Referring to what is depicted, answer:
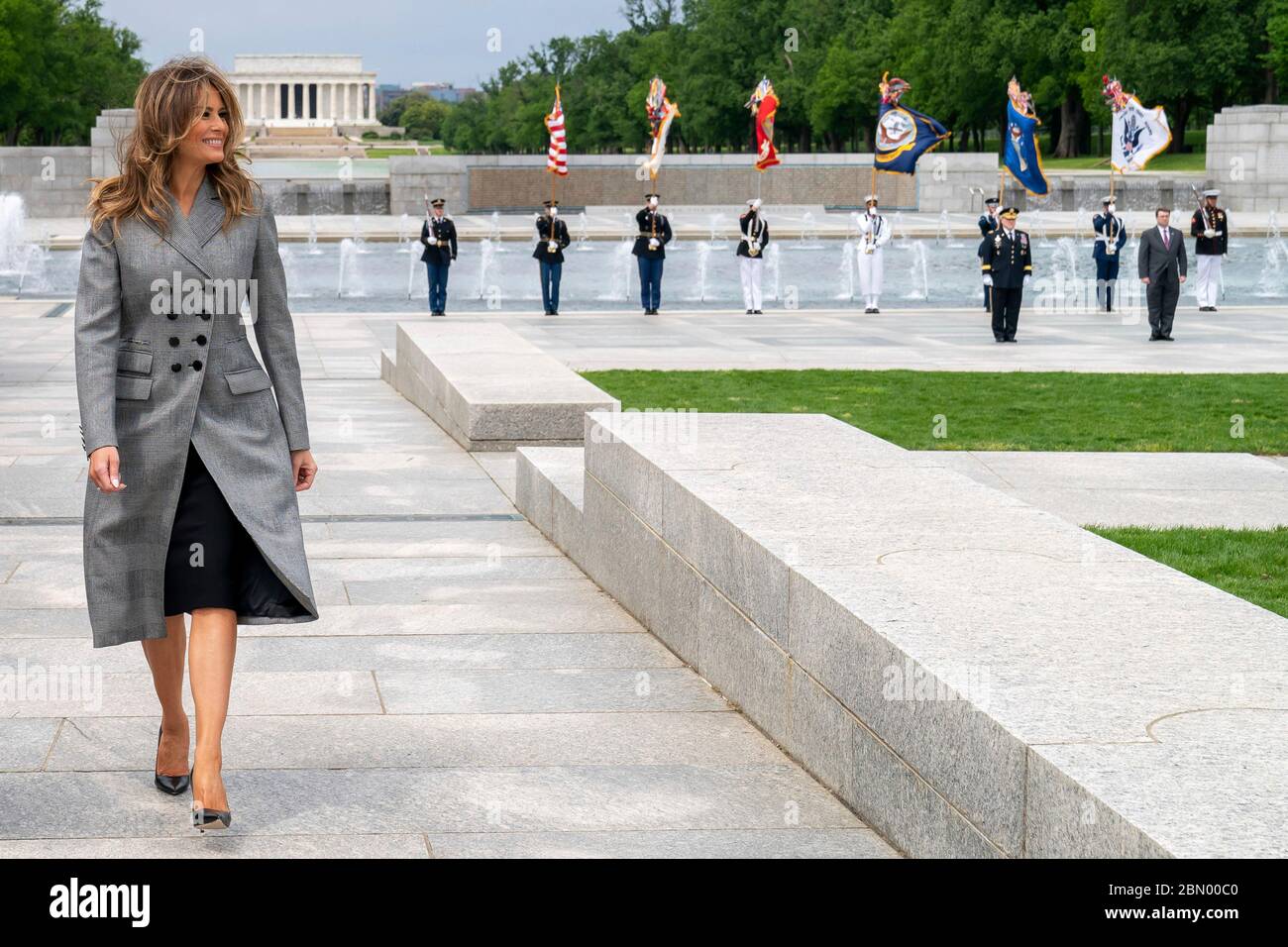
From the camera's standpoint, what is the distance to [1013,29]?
265ft

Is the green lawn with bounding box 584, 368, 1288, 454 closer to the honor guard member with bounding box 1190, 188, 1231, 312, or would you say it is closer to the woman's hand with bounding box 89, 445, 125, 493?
the woman's hand with bounding box 89, 445, 125, 493

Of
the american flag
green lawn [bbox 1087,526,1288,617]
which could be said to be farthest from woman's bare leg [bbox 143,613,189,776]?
the american flag

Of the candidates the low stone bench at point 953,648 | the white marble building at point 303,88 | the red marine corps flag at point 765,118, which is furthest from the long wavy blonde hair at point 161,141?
the white marble building at point 303,88

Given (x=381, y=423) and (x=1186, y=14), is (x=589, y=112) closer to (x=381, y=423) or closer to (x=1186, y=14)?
(x=1186, y=14)

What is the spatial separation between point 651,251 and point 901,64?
221 feet

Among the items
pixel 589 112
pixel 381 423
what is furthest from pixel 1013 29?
pixel 381 423

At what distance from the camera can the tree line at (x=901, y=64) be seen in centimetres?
7544

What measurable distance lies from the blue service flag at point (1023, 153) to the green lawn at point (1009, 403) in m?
12.2

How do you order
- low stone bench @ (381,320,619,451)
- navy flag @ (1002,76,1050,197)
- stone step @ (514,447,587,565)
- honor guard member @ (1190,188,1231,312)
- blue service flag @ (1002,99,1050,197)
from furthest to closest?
blue service flag @ (1002,99,1050,197), navy flag @ (1002,76,1050,197), honor guard member @ (1190,188,1231,312), low stone bench @ (381,320,619,451), stone step @ (514,447,587,565)

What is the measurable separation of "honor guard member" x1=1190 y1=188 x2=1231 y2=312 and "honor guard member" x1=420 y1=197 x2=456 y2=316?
10338mm

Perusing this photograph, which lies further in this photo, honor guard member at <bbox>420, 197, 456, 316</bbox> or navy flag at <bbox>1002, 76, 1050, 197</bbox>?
navy flag at <bbox>1002, 76, 1050, 197</bbox>

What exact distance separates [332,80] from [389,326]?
13707cm

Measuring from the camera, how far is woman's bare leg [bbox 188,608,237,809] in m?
4.43

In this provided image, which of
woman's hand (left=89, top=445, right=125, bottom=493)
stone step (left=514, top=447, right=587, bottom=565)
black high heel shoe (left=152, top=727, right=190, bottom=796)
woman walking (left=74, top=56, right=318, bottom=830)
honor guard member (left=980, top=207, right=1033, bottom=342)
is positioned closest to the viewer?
woman's hand (left=89, top=445, right=125, bottom=493)
